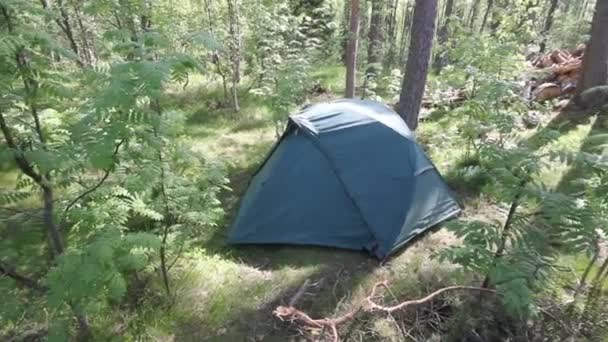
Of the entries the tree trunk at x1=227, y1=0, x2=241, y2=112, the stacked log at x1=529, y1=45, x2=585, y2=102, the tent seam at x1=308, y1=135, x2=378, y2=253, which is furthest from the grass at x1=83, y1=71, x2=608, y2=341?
the tree trunk at x1=227, y1=0, x2=241, y2=112

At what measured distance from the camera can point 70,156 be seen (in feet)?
7.30

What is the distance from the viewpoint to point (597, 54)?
670 cm

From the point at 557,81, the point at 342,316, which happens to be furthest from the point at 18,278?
the point at 557,81

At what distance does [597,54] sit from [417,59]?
131 inches

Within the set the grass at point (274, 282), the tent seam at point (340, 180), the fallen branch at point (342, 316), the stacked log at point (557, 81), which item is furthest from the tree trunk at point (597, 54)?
the fallen branch at point (342, 316)

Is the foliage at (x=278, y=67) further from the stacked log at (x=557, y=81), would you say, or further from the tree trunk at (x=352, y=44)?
the stacked log at (x=557, y=81)

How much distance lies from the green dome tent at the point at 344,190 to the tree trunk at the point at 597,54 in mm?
4528

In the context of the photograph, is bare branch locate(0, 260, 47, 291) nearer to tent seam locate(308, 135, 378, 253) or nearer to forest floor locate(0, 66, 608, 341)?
forest floor locate(0, 66, 608, 341)

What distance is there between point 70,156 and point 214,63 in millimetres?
6521

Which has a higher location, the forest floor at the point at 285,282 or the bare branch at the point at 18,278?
the bare branch at the point at 18,278

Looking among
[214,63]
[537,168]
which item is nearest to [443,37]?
[214,63]

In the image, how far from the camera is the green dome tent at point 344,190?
4180mm

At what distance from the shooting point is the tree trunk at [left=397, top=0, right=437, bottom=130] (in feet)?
19.0

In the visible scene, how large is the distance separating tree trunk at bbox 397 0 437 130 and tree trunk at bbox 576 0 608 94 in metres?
3.09
